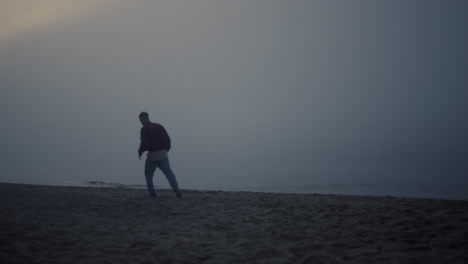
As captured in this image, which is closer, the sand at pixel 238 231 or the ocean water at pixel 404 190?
the sand at pixel 238 231

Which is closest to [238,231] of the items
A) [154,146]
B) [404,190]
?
[154,146]

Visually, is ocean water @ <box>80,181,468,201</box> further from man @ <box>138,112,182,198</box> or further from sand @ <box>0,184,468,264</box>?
sand @ <box>0,184,468,264</box>

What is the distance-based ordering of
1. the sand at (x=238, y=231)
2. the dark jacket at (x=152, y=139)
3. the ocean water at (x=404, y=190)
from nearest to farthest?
the sand at (x=238, y=231)
the dark jacket at (x=152, y=139)
the ocean water at (x=404, y=190)

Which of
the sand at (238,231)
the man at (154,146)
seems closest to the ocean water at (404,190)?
the man at (154,146)

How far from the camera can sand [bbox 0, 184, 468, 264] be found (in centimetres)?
354

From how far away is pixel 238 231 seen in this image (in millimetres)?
4695

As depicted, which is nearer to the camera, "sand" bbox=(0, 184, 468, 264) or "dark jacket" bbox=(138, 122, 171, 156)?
"sand" bbox=(0, 184, 468, 264)

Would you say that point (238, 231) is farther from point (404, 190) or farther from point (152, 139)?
point (404, 190)

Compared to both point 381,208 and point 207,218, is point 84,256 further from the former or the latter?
point 381,208

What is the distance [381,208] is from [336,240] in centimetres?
216

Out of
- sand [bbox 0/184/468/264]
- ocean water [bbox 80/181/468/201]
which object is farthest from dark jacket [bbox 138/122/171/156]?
ocean water [bbox 80/181/468/201]

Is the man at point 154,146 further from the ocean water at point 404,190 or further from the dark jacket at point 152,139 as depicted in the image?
the ocean water at point 404,190

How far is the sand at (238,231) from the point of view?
3545 mm

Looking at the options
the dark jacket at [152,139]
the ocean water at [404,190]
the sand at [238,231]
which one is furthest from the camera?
the ocean water at [404,190]
